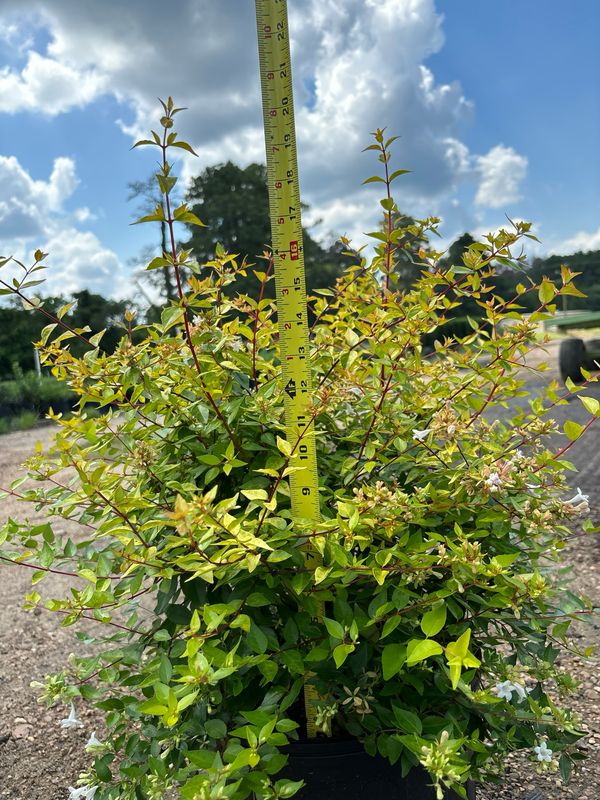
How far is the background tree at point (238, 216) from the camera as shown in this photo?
26844 mm

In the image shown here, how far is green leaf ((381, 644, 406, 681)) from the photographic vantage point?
134 cm

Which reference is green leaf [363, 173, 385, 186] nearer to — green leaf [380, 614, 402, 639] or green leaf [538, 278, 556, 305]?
green leaf [538, 278, 556, 305]

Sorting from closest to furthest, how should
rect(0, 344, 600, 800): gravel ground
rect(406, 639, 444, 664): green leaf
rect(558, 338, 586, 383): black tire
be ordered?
rect(406, 639, 444, 664): green leaf < rect(0, 344, 600, 800): gravel ground < rect(558, 338, 586, 383): black tire

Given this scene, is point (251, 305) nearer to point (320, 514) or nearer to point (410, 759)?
point (320, 514)

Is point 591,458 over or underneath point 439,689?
underneath

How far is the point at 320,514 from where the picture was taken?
1.57 metres

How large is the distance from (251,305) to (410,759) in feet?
3.89

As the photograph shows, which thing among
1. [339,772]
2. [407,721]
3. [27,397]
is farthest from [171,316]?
[27,397]

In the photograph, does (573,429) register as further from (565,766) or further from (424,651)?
(565,766)

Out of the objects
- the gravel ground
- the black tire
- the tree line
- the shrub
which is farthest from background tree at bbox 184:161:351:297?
the gravel ground

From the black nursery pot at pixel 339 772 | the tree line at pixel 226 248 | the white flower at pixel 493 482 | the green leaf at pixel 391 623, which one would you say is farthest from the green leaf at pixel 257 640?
the tree line at pixel 226 248

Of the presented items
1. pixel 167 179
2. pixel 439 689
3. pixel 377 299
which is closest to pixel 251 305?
pixel 377 299

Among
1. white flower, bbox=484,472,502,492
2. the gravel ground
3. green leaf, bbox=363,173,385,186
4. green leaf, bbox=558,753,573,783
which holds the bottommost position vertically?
the gravel ground

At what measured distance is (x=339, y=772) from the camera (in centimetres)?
154
